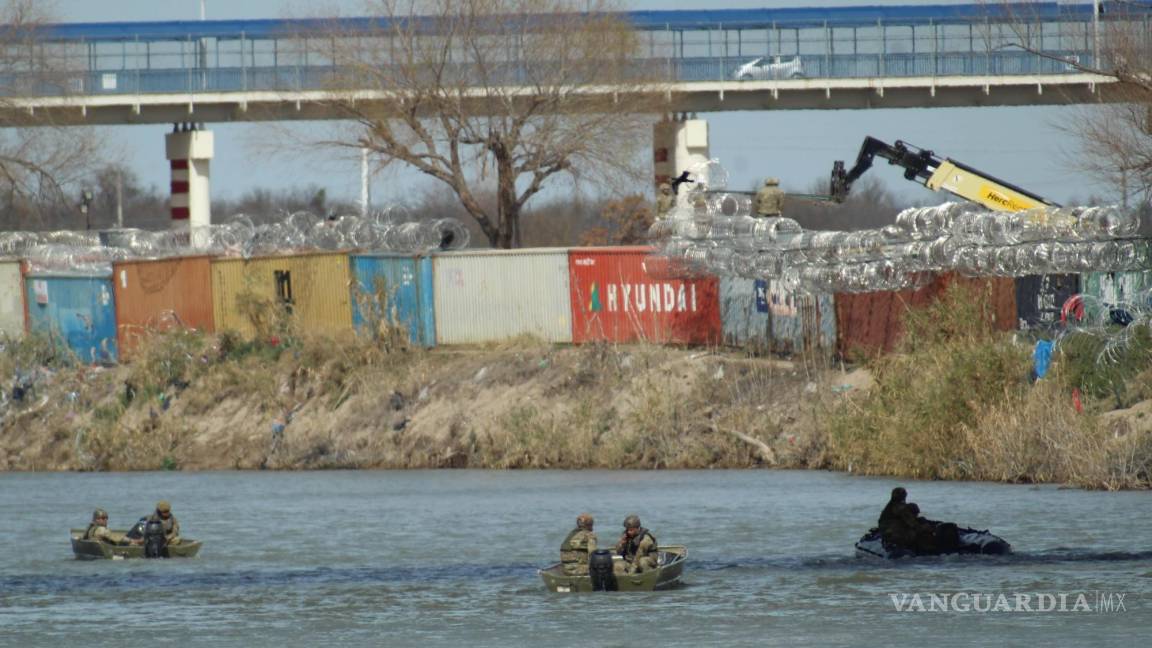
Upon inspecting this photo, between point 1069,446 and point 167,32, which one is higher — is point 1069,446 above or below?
below

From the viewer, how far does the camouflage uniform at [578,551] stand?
29.5m

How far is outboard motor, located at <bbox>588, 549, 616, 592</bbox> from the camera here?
2939 cm

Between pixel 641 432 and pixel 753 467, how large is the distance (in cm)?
281

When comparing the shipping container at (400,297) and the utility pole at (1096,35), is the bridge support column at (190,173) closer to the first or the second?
the shipping container at (400,297)

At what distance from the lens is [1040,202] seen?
4966 centimetres

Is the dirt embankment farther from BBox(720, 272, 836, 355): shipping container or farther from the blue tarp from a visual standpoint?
the blue tarp

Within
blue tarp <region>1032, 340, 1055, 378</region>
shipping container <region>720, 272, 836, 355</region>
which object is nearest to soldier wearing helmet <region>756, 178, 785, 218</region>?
shipping container <region>720, 272, 836, 355</region>

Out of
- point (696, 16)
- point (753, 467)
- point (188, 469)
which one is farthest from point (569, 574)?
point (696, 16)

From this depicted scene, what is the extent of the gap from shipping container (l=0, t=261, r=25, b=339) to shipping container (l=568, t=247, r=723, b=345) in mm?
18562

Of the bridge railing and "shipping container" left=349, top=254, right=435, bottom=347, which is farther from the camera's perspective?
the bridge railing

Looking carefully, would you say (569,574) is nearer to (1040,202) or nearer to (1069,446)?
(1069,446)

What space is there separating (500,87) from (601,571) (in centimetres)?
4093

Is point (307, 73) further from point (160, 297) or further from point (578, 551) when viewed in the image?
point (578, 551)
